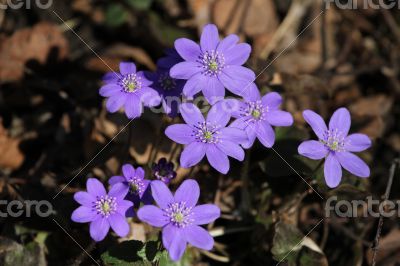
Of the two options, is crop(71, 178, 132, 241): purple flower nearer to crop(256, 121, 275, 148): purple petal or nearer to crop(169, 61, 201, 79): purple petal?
crop(169, 61, 201, 79): purple petal

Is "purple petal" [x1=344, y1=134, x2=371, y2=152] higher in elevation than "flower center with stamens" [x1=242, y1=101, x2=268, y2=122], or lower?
higher

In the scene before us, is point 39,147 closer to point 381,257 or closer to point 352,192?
point 352,192

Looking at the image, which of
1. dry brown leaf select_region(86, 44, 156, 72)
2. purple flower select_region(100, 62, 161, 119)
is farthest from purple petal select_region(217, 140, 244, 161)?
dry brown leaf select_region(86, 44, 156, 72)

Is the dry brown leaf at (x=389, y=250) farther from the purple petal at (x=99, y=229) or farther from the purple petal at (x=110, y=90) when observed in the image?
the purple petal at (x=110, y=90)

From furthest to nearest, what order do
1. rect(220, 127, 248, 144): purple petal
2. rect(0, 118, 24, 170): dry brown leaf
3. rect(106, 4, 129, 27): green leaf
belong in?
rect(106, 4, 129, 27): green leaf < rect(0, 118, 24, 170): dry brown leaf < rect(220, 127, 248, 144): purple petal

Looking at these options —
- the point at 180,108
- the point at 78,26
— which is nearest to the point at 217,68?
the point at 180,108

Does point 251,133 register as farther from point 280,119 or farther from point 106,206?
point 106,206
